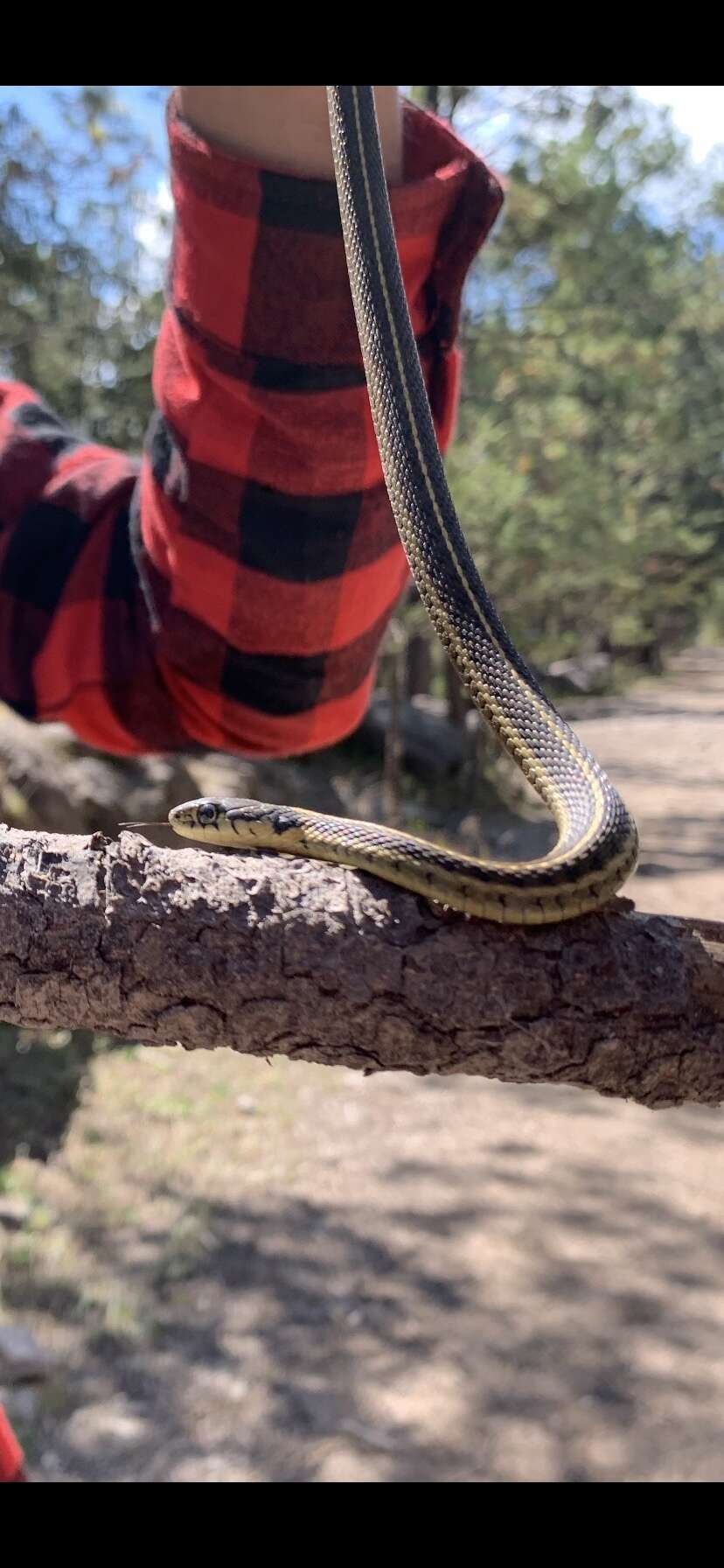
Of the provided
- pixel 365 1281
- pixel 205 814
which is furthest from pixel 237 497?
pixel 365 1281

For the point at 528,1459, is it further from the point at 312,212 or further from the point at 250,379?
the point at 312,212

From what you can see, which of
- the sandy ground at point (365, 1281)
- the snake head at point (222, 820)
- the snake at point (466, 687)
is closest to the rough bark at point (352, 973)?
the snake at point (466, 687)

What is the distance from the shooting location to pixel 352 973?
869 millimetres

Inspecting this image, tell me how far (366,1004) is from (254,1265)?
2516mm

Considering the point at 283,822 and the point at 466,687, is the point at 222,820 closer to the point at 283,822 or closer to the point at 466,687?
the point at 283,822

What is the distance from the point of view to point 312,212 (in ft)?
5.04

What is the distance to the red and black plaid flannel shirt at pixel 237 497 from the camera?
1.57 m

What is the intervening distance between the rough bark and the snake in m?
0.03

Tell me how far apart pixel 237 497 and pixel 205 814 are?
0.85 m

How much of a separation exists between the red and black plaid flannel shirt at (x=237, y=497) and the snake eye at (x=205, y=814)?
767mm

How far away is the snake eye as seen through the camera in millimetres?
1133

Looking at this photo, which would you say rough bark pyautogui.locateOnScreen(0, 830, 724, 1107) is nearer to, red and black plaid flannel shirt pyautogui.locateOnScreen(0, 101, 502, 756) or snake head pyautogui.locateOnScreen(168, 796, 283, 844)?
snake head pyautogui.locateOnScreen(168, 796, 283, 844)

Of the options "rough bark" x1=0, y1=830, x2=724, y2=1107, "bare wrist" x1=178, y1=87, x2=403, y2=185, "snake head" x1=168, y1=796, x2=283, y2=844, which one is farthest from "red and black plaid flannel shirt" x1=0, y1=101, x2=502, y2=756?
"rough bark" x1=0, y1=830, x2=724, y2=1107
